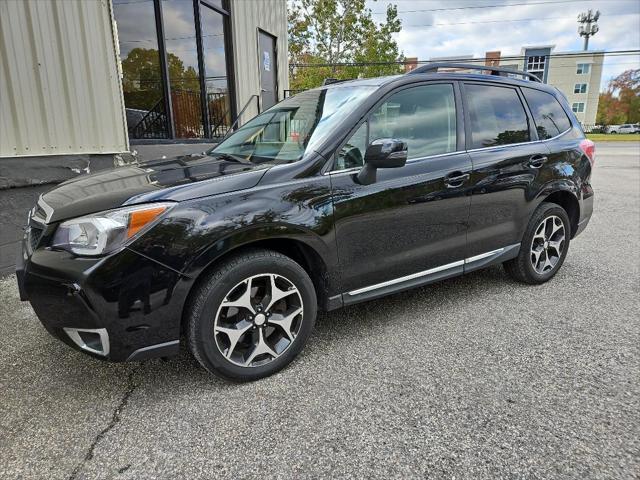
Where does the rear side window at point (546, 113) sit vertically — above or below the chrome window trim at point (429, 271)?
above

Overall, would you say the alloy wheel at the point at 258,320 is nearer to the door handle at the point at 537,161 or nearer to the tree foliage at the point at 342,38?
the door handle at the point at 537,161

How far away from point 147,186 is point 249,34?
24.5ft

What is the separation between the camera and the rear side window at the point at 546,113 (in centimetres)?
374

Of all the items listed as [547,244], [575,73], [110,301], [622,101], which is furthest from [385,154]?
[622,101]

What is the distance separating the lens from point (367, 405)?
2244mm

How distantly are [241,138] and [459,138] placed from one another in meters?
1.70

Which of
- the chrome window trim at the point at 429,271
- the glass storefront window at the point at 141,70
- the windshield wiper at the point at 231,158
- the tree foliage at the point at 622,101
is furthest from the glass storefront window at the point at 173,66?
the tree foliage at the point at 622,101

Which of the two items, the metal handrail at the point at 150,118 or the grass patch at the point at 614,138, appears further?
the grass patch at the point at 614,138

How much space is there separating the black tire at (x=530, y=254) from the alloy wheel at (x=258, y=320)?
2.23 m

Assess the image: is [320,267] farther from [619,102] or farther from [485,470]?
[619,102]

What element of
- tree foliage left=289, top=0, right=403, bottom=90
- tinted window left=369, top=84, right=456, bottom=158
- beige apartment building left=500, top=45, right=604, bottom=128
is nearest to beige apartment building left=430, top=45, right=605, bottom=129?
beige apartment building left=500, top=45, right=604, bottom=128

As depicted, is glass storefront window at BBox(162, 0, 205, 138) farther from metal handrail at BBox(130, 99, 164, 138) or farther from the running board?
the running board

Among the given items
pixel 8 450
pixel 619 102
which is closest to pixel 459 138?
pixel 8 450

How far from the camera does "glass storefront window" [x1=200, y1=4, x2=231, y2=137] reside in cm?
788
